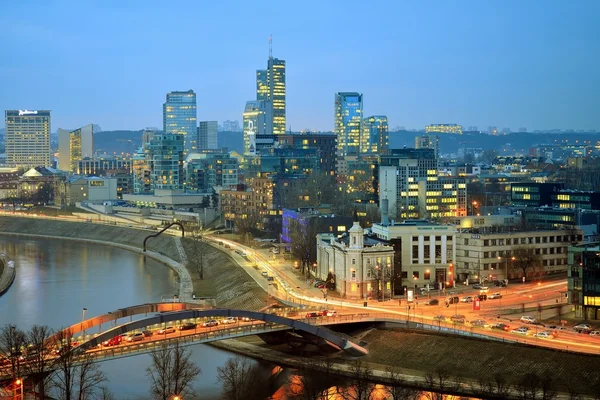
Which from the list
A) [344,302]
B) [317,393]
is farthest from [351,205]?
[317,393]

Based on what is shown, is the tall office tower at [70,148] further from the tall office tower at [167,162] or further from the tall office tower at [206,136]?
the tall office tower at [167,162]

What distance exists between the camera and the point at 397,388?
20.3 metres

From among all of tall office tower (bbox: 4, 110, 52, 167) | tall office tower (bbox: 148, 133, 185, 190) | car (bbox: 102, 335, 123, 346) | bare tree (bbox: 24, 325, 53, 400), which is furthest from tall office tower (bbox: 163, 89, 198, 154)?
bare tree (bbox: 24, 325, 53, 400)

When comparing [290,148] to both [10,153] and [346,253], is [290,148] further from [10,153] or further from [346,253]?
[10,153]

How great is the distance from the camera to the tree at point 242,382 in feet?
65.9

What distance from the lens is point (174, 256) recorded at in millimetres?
48125

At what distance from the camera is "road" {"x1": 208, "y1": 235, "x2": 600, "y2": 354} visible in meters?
22.6

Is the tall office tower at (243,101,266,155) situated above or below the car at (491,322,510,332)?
above

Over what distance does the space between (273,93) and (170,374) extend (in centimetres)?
11087

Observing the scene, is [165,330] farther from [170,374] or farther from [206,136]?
[206,136]

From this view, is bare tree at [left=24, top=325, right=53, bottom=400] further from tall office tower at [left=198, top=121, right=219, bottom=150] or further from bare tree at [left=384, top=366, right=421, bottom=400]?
tall office tower at [left=198, top=121, right=219, bottom=150]

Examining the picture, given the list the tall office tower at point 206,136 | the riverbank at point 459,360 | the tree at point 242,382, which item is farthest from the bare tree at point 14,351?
the tall office tower at point 206,136

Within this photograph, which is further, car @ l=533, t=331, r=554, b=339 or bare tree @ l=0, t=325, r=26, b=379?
car @ l=533, t=331, r=554, b=339

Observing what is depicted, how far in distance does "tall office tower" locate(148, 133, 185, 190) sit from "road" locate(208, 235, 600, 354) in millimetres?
43981
